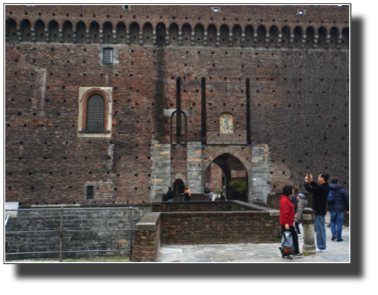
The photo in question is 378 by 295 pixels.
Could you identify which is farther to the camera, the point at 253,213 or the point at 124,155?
the point at 124,155

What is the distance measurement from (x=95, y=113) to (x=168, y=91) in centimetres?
430

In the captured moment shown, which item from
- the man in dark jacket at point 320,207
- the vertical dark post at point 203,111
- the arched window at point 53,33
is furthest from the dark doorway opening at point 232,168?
the arched window at point 53,33

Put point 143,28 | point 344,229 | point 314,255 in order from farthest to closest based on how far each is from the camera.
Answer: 1. point 143,28
2. point 344,229
3. point 314,255

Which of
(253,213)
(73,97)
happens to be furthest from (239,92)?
(253,213)

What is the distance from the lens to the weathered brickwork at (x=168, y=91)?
661 inches

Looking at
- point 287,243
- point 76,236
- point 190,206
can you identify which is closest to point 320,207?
point 287,243

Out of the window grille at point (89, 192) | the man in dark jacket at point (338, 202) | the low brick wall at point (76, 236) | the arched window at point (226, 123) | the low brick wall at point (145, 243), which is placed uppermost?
the arched window at point (226, 123)

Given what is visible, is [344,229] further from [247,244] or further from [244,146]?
[244,146]

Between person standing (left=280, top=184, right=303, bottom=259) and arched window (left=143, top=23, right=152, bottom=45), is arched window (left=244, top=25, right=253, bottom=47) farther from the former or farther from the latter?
person standing (left=280, top=184, right=303, bottom=259)

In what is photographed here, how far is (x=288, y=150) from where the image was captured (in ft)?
57.3

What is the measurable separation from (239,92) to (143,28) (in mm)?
6630

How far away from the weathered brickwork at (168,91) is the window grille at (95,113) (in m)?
0.49

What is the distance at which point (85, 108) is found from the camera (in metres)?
17.2

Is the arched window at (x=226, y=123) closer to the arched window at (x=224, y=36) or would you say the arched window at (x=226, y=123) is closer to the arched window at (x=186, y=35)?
the arched window at (x=224, y=36)
